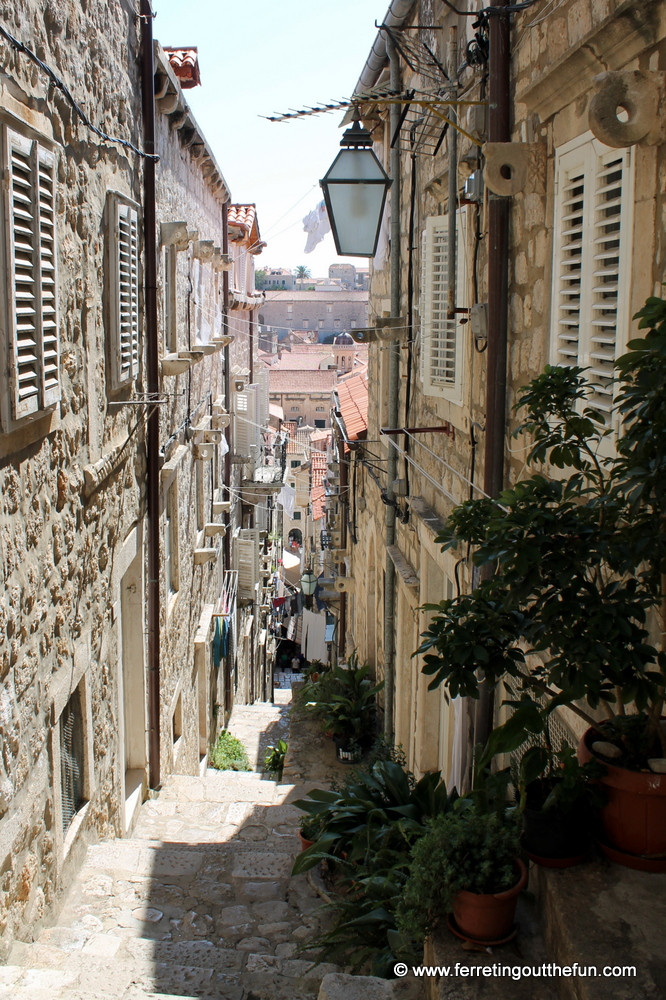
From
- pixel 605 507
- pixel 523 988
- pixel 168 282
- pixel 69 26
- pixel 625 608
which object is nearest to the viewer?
pixel 625 608

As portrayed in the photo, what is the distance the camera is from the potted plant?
8.67 feet

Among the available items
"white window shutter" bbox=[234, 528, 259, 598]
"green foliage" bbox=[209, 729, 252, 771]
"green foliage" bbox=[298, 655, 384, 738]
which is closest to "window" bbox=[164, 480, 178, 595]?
"green foliage" bbox=[298, 655, 384, 738]

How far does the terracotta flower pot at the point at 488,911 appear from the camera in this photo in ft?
11.1

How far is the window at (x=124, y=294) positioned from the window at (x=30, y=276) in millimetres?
1962

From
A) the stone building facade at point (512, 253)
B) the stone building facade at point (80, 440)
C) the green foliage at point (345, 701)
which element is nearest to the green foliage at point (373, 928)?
the stone building facade at point (512, 253)

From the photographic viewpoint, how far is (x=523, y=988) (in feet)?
10.6

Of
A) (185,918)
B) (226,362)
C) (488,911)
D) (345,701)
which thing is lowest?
(345,701)

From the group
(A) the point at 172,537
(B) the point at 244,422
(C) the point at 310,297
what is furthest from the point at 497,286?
(C) the point at 310,297

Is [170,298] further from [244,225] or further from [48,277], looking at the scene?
[244,225]

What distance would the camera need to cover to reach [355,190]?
22.2 ft

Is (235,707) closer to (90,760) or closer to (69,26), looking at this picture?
(90,760)

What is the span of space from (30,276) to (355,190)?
3203 millimetres

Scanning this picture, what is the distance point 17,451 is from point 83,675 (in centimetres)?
225

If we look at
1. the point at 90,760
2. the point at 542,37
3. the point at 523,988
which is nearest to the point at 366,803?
the point at 90,760
